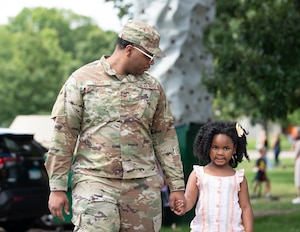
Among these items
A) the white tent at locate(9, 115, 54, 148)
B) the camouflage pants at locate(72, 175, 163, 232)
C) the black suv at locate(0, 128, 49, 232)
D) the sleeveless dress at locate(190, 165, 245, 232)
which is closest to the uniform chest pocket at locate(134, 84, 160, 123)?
the camouflage pants at locate(72, 175, 163, 232)

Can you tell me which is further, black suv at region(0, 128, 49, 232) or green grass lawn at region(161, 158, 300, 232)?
green grass lawn at region(161, 158, 300, 232)

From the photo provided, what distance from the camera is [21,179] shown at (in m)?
11.8

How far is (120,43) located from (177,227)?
6.78m

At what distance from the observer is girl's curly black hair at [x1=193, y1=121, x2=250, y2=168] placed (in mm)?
5711

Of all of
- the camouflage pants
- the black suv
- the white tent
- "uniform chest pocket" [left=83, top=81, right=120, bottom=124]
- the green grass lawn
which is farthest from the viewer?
the white tent

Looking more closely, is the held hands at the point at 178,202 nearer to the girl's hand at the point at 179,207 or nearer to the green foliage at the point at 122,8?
the girl's hand at the point at 179,207

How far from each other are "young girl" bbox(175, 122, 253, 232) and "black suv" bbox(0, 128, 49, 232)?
6137 millimetres

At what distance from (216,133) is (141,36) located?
940 millimetres

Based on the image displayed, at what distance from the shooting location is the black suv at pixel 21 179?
11406 millimetres

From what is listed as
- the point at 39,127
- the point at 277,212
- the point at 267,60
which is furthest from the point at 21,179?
the point at 277,212

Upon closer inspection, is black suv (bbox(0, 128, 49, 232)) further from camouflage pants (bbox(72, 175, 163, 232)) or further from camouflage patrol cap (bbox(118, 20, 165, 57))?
camouflage patrol cap (bbox(118, 20, 165, 57))

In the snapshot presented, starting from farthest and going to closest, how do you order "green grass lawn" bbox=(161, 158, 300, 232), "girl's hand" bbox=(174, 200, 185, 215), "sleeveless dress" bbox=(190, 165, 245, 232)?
"green grass lawn" bbox=(161, 158, 300, 232), "sleeveless dress" bbox=(190, 165, 245, 232), "girl's hand" bbox=(174, 200, 185, 215)

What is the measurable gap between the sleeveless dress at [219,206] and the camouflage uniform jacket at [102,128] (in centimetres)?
48

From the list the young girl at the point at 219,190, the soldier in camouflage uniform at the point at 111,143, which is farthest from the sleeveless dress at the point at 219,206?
the soldier in camouflage uniform at the point at 111,143
